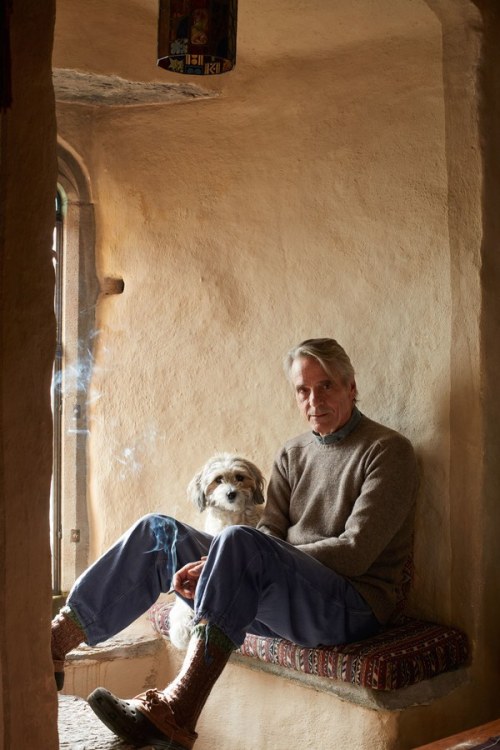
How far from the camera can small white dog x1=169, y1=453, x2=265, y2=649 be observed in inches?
142

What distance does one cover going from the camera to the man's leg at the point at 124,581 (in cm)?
302

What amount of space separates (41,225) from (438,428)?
69.4 inches

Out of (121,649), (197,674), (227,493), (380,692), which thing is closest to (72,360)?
(227,493)

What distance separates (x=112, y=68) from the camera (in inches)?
153

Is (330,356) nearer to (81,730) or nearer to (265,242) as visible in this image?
(265,242)

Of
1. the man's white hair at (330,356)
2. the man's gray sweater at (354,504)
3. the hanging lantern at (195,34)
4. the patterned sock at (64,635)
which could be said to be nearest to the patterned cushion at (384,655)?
the man's gray sweater at (354,504)

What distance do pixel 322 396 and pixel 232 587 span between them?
860 mm

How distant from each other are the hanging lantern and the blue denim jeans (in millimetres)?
1309

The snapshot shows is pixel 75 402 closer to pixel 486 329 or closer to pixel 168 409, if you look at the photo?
pixel 168 409

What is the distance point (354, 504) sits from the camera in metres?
3.30

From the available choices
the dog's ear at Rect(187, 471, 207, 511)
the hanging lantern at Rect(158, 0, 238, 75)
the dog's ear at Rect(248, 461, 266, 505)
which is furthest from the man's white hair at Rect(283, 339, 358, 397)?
the hanging lantern at Rect(158, 0, 238, 75)

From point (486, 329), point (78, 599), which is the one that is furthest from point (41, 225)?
point (486, 329)

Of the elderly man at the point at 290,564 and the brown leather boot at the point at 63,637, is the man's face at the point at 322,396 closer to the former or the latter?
the elderly man at the point at 290,564

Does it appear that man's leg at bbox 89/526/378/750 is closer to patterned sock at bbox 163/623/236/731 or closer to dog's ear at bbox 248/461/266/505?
patterned sock at bbox 163/623/236/731
